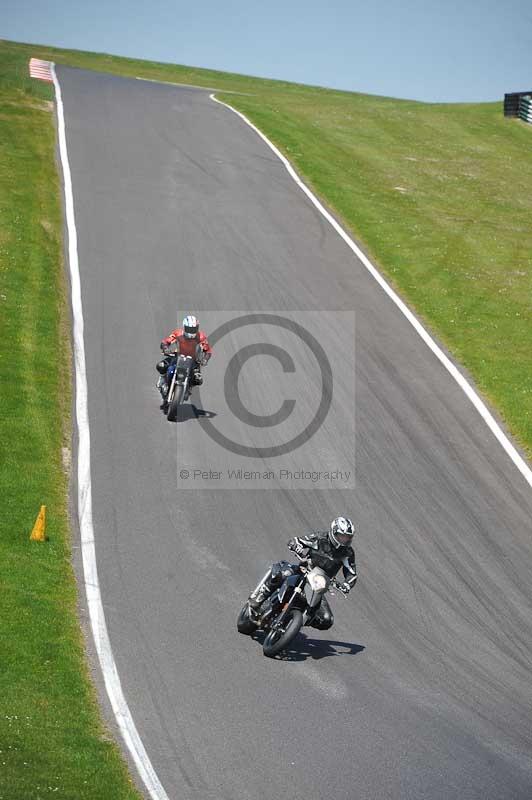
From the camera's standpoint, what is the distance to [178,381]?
20.5 m

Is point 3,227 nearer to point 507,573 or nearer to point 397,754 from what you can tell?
point 507,573

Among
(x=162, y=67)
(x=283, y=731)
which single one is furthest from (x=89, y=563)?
(x=162, y=67)

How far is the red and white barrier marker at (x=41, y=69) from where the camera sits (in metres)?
48.5

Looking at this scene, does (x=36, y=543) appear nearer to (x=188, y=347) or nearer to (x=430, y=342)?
(x=188, y=347)

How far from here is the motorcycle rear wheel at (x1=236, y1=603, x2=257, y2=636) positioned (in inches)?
526

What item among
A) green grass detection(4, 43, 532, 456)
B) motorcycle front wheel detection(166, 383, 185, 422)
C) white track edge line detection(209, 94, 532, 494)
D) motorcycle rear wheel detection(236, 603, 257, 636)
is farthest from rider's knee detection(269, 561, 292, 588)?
green grass detection(4, 43, 532, 456)

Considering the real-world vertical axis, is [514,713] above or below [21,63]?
below

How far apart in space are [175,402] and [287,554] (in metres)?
5.47

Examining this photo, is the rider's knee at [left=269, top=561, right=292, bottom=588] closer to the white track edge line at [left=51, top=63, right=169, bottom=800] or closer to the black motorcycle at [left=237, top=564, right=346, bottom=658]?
the black motorcycle at [left=237, top=564, right=346, bottom=658]

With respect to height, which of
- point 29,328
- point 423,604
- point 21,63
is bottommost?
point 423,604

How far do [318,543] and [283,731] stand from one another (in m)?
2.87

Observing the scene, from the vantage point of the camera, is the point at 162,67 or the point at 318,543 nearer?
the point at 318,543

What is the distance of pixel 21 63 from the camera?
52.3m

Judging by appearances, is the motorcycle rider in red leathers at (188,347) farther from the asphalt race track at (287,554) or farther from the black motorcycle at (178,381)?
the asphalt race track at (287,554)
